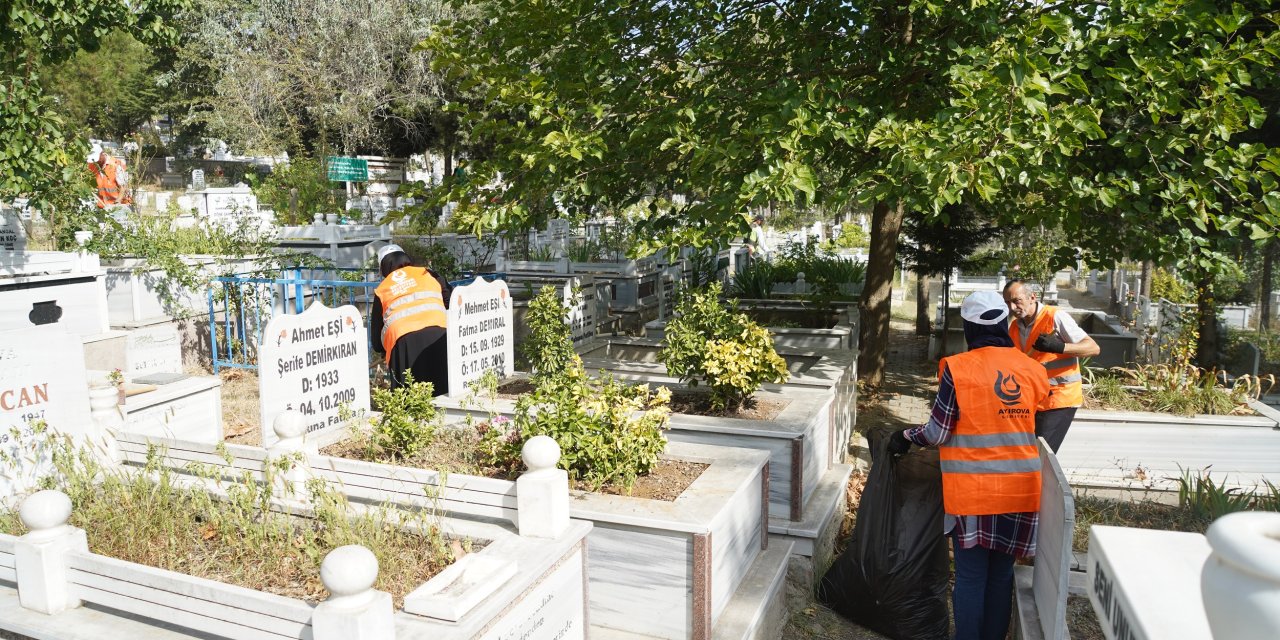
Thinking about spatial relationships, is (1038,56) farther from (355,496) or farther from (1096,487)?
(355,496)

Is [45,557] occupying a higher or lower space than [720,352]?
lower

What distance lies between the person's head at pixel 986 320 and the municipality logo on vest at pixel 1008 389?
198 mm

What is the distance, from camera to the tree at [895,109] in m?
5.62

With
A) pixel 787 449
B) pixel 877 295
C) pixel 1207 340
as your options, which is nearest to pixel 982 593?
pixel 787 449

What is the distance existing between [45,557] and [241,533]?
685 millimetres

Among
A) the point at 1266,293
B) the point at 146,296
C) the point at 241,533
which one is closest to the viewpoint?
the point at 241,533

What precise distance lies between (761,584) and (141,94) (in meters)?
48.6

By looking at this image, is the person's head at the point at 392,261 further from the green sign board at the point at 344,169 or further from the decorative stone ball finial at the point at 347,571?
the green sign board at the point at 344,169

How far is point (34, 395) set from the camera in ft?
14.2

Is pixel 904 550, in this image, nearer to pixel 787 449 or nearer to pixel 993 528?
pixel 993 528

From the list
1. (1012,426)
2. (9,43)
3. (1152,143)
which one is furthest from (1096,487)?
(9,43)

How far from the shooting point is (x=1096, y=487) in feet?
21.8

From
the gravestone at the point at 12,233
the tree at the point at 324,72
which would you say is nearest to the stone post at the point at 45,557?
the gravestone at the point at 12,233

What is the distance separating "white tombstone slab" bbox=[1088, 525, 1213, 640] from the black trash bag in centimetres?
305
